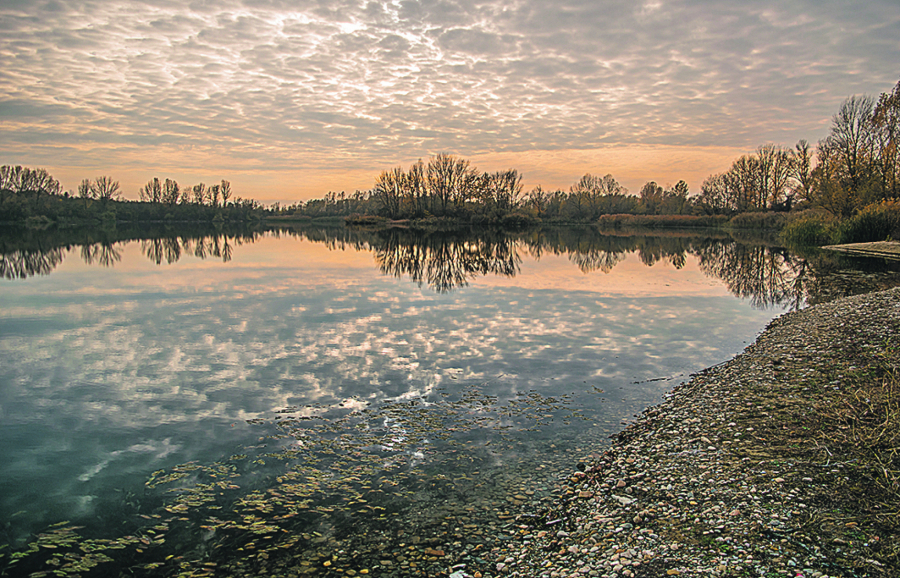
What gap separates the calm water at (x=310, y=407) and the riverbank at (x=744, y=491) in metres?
0.66

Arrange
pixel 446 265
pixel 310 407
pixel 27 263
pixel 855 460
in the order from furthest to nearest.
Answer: pixel 27 263
pixel 446 265
pixel 310 407
pixel 855 460

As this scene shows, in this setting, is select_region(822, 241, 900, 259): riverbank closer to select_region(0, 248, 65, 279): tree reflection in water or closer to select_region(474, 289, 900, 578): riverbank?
select_region(474, 289, 900, 578): riverbank

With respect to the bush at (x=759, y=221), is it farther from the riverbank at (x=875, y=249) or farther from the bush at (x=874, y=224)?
the riverbank at (x=875, y=249)

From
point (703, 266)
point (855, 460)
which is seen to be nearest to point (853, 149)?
point (703, 266)

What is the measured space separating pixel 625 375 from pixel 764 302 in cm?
1307

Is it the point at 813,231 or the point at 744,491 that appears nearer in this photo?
the point at 744,491

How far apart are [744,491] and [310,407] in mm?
7074

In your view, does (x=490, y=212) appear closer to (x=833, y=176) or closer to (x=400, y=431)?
(x=833, y=176)

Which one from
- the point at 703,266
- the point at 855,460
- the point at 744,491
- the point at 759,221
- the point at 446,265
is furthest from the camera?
the point at 759,221

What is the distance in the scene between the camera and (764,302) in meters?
20.5

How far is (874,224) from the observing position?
132 feet

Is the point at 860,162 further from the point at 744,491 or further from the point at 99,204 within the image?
the point at 99,204

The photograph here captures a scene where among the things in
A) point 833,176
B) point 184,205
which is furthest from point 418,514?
point 184,205

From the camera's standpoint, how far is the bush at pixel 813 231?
4567 centimetres
